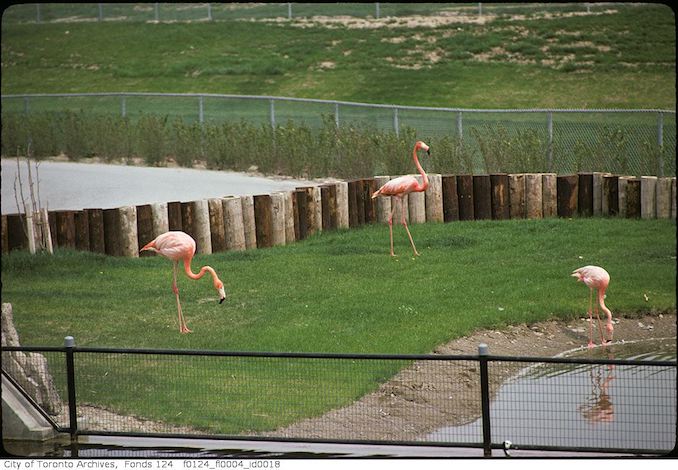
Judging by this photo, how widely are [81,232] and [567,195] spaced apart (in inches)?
283

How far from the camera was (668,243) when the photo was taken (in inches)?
596

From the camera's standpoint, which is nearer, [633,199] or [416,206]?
[633,199]

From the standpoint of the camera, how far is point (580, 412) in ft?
30.0

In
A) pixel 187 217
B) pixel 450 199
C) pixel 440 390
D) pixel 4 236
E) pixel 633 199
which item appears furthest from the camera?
pixel 450 199

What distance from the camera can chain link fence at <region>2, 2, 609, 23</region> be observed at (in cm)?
4025

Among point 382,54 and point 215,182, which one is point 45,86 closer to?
point 382,54

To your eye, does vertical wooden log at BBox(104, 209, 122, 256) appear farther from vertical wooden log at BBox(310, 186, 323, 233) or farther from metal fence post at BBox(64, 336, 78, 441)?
metal fence post at BBox(64, 336, 78, 441)

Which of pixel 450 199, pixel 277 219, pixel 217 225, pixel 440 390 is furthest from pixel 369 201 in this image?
pixel 440 390

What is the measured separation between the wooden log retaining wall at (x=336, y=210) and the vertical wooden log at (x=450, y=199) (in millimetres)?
15

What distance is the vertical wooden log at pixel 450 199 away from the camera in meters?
17.0

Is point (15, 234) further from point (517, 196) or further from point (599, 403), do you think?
point (599, 403)

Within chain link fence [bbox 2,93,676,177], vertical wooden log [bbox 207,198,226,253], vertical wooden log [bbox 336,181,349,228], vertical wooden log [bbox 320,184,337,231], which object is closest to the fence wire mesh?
vertical wooden log [bbox 207,198,226,253]

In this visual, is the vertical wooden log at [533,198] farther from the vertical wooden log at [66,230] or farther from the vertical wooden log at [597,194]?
the vertical wooden log at [66,230]

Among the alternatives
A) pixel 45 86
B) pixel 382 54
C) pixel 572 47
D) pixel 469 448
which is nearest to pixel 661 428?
pixel 469 448
